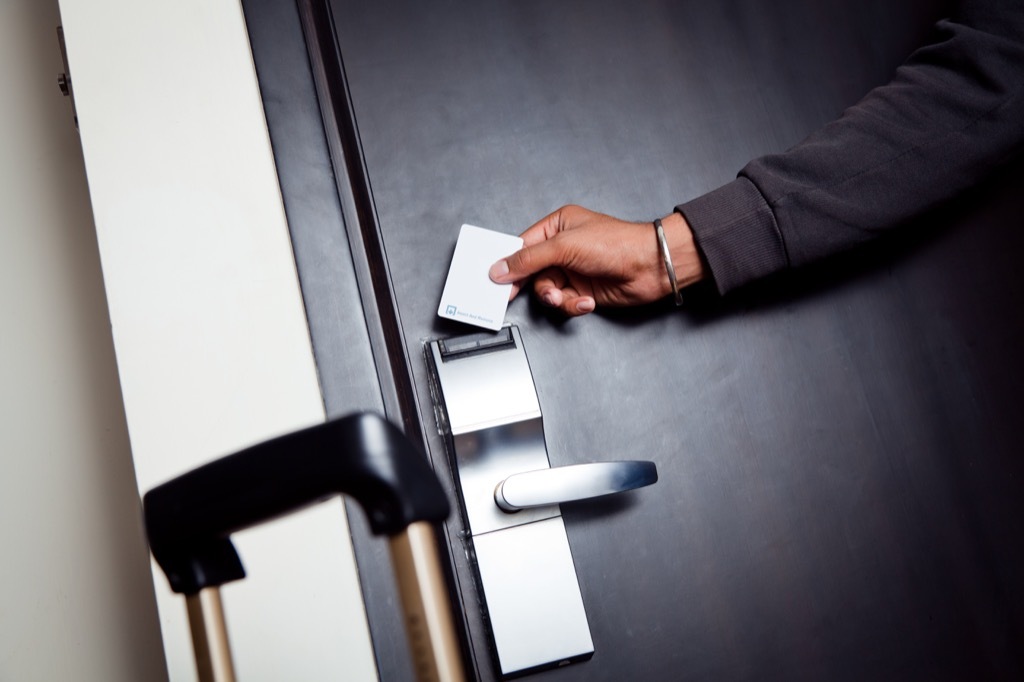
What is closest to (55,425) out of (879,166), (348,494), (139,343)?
(139,343)

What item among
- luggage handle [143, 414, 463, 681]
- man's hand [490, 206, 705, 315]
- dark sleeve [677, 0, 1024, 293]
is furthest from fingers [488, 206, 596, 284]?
luggage handle [143, 414, 463, 681]

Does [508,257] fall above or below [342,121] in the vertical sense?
below

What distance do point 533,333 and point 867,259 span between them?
1.34ft

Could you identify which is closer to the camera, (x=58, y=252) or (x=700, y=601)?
(x=700, y=601)

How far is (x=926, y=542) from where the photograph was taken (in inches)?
34.2

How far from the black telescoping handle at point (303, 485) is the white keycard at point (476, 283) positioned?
0.47m

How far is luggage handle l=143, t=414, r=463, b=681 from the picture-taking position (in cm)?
32

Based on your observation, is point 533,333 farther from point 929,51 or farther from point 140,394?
point 929,51

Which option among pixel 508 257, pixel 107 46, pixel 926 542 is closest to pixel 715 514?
pixel 926 542

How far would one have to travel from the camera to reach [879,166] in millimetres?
828


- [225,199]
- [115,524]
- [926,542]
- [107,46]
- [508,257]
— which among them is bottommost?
[926,542]

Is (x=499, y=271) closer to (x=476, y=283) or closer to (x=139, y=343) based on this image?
Answer: (x=476, y=283)

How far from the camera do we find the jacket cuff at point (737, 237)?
0.81 metres

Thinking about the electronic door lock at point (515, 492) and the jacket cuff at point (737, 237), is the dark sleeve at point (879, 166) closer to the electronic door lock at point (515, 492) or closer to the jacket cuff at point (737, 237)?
the jacket cuff at point (737, 237)
